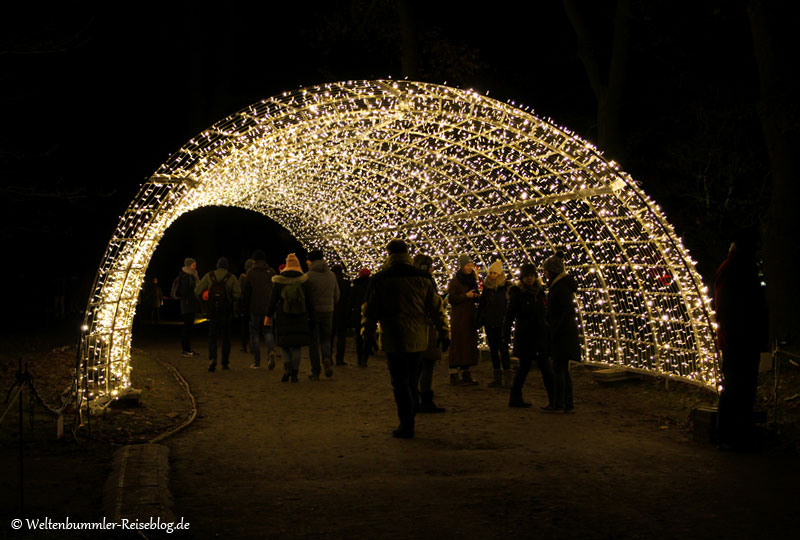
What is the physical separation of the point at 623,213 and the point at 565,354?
3658 mm

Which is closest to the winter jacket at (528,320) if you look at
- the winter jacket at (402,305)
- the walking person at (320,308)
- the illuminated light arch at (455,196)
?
the winter jacket at (402,305)

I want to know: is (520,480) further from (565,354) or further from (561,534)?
(565,354)

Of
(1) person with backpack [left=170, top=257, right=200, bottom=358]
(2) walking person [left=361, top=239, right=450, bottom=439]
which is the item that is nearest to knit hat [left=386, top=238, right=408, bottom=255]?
(2) walking person [left=361, top=239, right=450, bottom=439]

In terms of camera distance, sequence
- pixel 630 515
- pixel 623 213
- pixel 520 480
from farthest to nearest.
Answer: pixel 623 213
pixel 520 480
pixel 630 515

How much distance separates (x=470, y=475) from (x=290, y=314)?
5639 mm

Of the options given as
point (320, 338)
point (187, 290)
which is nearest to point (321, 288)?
point (320, 338)

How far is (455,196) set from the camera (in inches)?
589

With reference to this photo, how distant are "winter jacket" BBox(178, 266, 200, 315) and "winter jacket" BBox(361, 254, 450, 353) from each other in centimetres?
738

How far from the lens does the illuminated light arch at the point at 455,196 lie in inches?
378

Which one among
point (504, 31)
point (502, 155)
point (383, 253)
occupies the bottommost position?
point (383, 253)

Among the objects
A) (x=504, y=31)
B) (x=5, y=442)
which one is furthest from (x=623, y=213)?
(x=504, y=31)

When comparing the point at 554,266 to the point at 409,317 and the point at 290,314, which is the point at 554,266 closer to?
the point at 409,317

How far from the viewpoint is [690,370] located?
10070 mm

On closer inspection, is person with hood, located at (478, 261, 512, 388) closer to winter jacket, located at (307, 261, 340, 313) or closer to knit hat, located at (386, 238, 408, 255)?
winter jacket, located at (307, 261, 340, 313)
